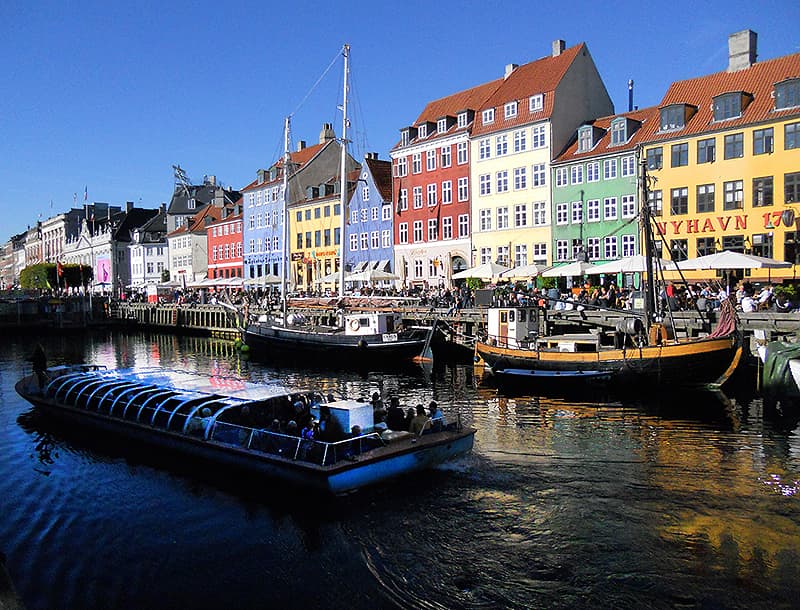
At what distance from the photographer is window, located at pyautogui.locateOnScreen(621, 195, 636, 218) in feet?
171

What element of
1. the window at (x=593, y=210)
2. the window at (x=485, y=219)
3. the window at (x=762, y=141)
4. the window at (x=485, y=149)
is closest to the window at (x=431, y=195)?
the window at (x=485, y=219)

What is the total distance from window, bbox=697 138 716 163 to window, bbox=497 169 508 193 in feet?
53.2

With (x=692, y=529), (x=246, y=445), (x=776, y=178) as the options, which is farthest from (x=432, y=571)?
(x=776, y=178)

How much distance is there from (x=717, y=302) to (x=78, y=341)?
55.9 metres

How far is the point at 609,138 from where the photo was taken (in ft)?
180

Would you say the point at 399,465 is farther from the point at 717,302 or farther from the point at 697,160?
the point at 697,160

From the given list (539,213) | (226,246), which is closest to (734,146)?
(539,213)

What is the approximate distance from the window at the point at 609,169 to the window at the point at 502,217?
30.5 ft

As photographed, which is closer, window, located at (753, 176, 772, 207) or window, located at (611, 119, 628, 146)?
window, located at (753, 176, 772, 207)

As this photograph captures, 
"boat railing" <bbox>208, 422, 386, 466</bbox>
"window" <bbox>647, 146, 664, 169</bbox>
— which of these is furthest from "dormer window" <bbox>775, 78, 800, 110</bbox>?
"boat railing" <bbox>208, 422, 386, 466</bbox>

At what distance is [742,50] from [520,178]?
59.2 feet

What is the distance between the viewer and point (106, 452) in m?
22.2

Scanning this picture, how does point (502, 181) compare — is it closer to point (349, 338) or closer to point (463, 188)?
point (463, 188)

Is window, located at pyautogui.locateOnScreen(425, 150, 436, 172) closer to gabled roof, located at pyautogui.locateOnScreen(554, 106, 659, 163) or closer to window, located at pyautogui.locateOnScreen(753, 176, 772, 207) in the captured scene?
gabled roof, located at pyautogui.locateOnScreen(554, 106, 659, 163)
